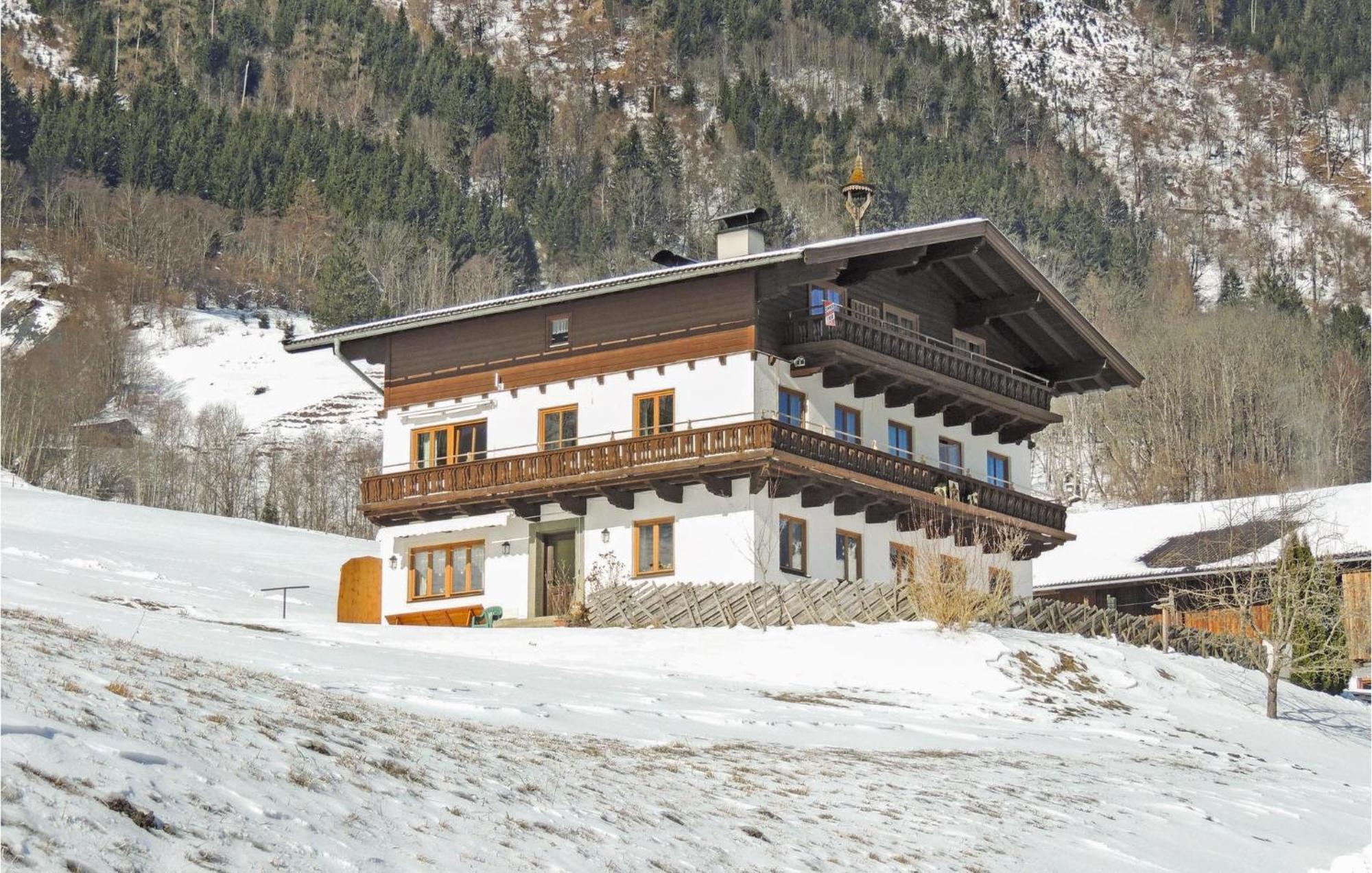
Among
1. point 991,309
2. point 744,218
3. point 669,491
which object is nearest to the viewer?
point 669,491

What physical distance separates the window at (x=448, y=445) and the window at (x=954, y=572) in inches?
610

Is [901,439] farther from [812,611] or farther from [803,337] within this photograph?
[812,611]

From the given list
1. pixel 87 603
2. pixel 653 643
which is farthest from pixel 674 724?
pixel 87 603

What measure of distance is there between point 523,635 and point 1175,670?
13286 millimetres

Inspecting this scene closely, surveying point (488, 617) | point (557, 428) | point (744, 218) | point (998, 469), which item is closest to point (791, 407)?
point (557, 428)

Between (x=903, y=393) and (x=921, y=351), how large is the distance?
1468 mm

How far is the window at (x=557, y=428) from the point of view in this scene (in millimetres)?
47969


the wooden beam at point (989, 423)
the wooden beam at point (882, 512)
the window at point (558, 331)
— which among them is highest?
the window at point (558, 331)

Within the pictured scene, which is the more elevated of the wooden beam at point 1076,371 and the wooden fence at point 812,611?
the wooden beam at point 1076,371

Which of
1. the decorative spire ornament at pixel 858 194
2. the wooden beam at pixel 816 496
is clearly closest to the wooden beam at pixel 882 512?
the wooden beam at pixel 816 496

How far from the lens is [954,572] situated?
121 ft

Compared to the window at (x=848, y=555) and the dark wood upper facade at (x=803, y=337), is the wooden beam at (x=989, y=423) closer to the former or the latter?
the dark wood upper facade at (x=803, y=337)

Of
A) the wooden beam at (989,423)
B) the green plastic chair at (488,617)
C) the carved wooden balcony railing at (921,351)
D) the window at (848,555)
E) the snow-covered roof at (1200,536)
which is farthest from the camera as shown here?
the snow-covered roof at (1200,536)

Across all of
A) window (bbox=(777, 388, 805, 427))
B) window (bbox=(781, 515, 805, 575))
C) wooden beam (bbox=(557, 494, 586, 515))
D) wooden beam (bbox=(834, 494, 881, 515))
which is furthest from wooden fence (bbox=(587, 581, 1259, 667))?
wooden beam (bbox=(834, 494, 881, 515))
